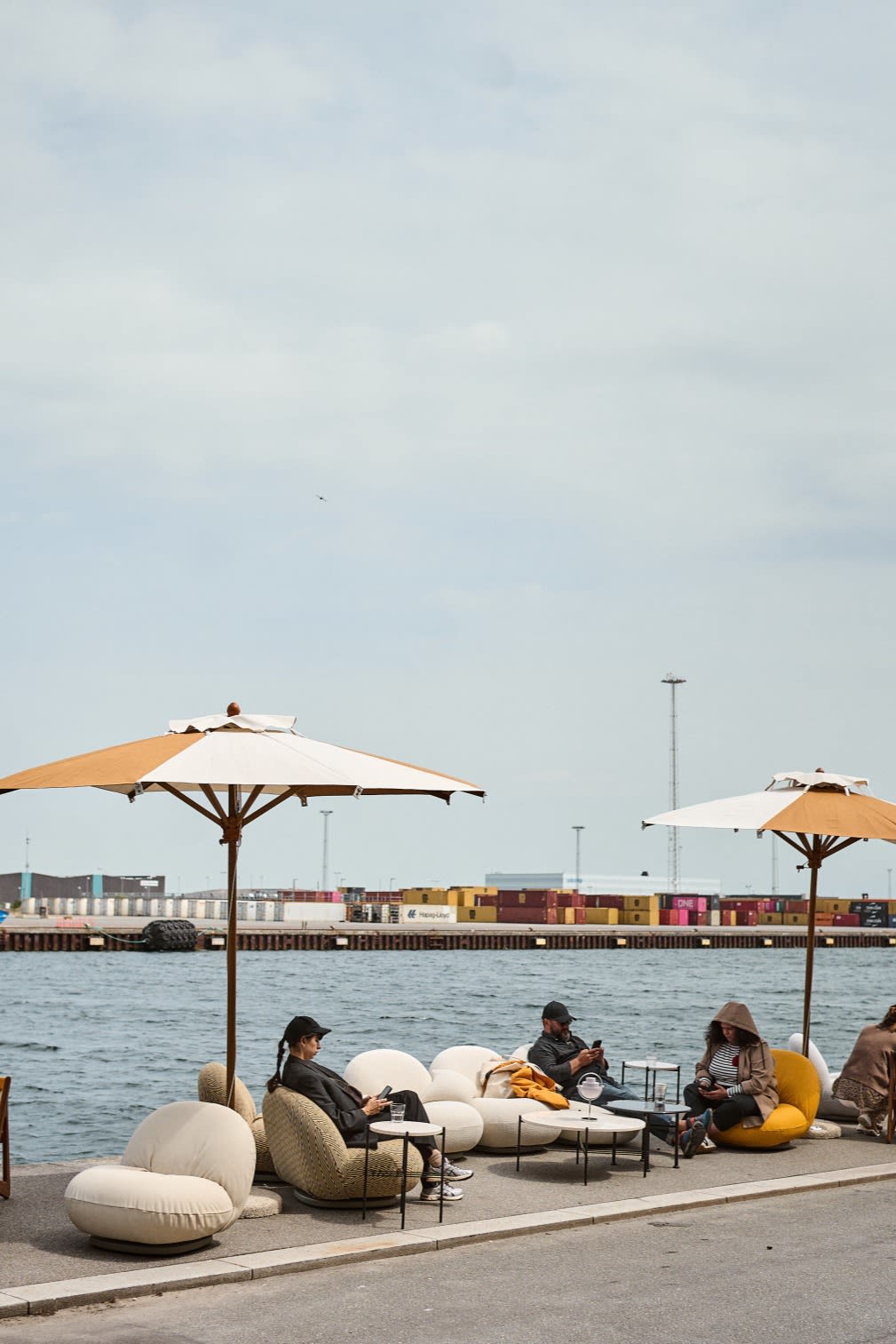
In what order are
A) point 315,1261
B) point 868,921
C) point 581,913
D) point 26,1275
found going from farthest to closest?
point 868,921 < point 581,913 < point 315,1261 < point 26,1275

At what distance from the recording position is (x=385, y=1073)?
10789mm

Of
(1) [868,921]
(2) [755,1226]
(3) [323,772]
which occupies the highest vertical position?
(3) [323,772]

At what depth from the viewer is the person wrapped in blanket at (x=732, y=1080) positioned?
37.1 feet

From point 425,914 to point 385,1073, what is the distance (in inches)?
4901

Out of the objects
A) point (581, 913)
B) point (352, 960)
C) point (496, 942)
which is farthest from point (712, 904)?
point (352, 960)

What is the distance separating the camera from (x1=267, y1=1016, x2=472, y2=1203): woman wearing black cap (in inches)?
350

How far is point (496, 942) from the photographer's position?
9881 cm

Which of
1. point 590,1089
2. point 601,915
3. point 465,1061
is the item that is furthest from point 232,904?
point 601,915

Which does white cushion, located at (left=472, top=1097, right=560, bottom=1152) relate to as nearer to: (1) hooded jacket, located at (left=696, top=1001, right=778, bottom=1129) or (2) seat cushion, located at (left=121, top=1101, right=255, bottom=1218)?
(1) hooded jacket, located at (left=696, top=1001, right=778, bottom=1129)

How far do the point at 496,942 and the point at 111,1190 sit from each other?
304 feet

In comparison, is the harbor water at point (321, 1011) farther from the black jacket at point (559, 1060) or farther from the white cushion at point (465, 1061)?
the black jacket at point (559, 1060)

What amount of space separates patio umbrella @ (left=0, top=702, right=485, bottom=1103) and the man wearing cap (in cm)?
332

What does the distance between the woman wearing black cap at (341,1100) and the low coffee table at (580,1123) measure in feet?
3.19

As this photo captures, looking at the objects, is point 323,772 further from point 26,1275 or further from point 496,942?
point 496,942
